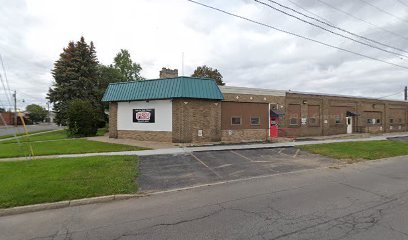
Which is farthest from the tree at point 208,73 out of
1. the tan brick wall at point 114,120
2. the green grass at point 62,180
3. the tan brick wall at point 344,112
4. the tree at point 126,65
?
the green grass at point 62,180

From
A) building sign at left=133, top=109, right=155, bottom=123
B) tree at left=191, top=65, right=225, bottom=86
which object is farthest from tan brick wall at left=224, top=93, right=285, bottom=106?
tree at left=191, top=65, right=225, bottom=86

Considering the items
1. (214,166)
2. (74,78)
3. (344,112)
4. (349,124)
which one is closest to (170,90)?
(214,166)

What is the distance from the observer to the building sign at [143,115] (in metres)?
19.5

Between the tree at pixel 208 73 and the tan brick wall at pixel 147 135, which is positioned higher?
the tree at pixel 208 73

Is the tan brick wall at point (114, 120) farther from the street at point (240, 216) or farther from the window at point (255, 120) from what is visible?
the street at point (240, 216)

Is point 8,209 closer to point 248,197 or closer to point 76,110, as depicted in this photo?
point 248,197

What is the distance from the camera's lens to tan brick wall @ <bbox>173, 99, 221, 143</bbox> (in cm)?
1825

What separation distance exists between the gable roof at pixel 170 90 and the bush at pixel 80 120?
672cm

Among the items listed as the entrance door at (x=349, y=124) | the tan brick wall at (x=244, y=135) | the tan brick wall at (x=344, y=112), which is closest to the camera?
the tan brick wall at (x=244, y=135)

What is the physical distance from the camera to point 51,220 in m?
5.48

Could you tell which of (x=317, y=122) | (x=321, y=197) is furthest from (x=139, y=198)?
(x=317, y=122)

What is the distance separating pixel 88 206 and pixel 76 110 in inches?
861

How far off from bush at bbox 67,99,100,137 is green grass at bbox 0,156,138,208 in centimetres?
1576

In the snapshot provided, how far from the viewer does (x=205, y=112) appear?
19047 mm
